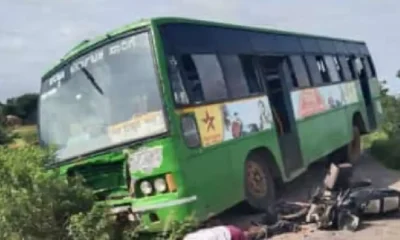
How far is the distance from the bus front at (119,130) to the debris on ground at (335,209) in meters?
1.26

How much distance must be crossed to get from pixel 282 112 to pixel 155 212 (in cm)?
463

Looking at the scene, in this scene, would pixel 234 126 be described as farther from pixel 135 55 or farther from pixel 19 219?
pixel 19 219

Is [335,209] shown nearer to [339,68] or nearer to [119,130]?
[119,130]

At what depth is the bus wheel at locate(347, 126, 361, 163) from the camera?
17141 mm

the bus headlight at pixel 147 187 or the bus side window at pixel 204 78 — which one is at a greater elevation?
the bus side window at pixel 204 78

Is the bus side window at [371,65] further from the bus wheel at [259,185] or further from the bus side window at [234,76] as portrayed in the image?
the bus side window at [234,76]

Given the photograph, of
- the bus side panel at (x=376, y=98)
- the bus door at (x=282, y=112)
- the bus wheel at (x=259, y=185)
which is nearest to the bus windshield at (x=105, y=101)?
the bus wheel at (x=259, y=185)

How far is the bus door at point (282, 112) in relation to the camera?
1159 cm

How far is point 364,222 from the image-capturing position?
891 centimetres

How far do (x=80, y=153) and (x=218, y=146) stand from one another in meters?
1.75

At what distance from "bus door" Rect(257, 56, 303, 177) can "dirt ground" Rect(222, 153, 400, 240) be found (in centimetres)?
71

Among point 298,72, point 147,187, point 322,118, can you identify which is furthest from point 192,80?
point 322,118

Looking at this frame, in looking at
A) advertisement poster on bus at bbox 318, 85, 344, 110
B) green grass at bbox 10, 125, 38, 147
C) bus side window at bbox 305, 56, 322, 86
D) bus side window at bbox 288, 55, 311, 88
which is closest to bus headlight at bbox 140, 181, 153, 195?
green grass at bbox 10, 125, 38, 147

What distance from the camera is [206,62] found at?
9.54 m
